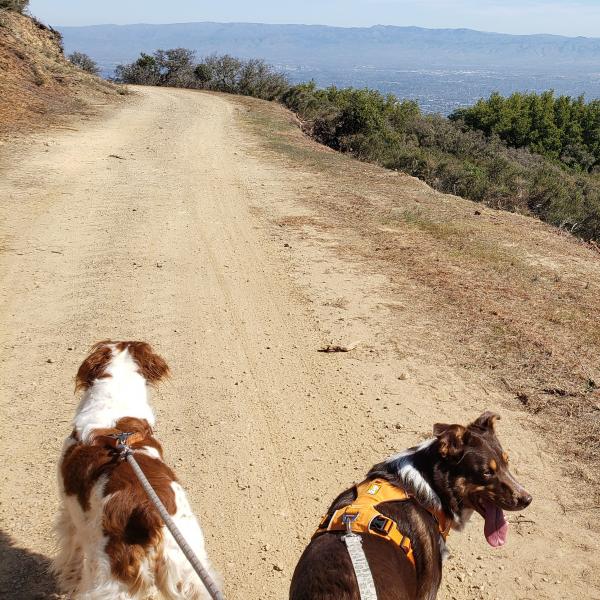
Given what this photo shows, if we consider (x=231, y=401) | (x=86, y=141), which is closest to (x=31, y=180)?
(x=86, y=141)

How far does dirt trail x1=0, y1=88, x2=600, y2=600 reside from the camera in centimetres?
448

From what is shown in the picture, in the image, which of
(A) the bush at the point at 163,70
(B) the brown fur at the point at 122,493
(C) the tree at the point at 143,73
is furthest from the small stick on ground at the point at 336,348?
(C) the tree at the point at 143,73

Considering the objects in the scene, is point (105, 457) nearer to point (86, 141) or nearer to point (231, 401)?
point (231, 401)

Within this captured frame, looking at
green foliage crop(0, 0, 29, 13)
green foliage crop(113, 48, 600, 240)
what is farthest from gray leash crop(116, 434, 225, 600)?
green foliage crop(0, 0, 29, 13)

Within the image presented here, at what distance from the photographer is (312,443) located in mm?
5684

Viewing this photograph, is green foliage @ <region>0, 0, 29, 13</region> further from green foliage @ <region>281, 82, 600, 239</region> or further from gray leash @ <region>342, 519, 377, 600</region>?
gray leash @ <region>342, 519, 377, 600</region>

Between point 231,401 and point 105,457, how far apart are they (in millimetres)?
3035

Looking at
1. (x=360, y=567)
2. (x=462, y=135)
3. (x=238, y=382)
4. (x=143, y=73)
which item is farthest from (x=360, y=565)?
(x=143, y=73)

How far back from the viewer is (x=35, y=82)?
2505 centimetres

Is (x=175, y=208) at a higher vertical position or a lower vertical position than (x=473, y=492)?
lower

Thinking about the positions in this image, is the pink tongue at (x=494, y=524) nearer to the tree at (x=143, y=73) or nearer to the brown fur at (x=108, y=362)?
the brown fur at (x=108, y=362)

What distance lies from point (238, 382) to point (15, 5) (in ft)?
115

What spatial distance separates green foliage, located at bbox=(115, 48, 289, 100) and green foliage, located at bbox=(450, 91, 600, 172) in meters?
13.6

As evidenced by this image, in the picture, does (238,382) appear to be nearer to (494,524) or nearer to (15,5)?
(494,524)
